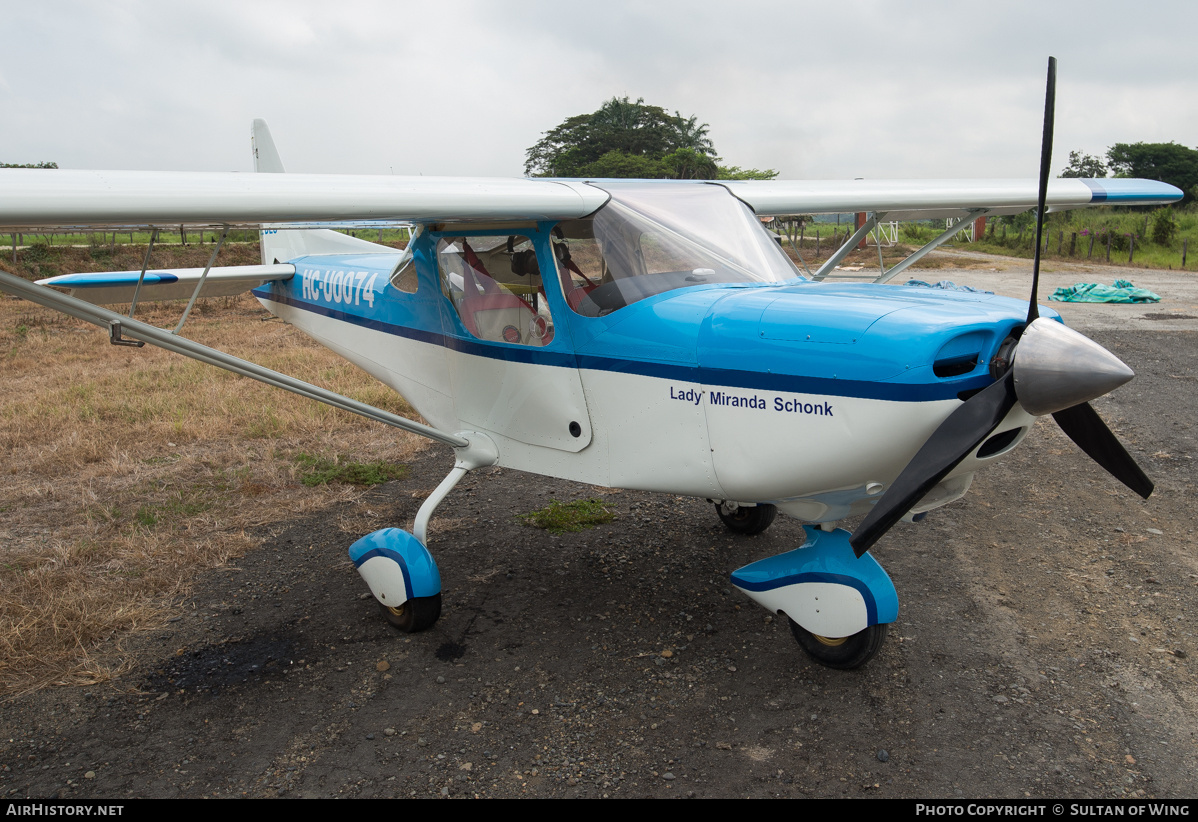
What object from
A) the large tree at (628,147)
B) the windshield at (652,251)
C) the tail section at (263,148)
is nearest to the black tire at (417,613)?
the windshield at (652,251)

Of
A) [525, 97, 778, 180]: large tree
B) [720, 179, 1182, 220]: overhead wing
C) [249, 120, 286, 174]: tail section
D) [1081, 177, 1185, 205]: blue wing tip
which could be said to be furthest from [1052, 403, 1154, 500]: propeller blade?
[525, 97, 778, 180]: large tree

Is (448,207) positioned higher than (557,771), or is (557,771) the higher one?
(448,207)

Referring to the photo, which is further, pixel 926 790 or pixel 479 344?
pixel 479 344

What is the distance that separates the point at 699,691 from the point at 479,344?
6.62ft

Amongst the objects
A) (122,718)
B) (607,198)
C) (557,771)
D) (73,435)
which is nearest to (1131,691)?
(557,771)

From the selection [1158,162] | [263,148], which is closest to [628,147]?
[1158,162]

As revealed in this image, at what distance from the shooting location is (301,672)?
3.55 metres

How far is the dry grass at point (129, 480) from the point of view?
3934mm

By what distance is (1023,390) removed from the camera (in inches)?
96.3

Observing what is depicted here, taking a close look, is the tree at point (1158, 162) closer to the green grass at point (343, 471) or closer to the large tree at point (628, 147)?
the large tree at point (628, 147)

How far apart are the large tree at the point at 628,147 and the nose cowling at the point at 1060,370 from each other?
46.4 meters

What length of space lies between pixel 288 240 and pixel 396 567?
160 inches

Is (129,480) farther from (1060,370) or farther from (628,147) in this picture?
(628,147)

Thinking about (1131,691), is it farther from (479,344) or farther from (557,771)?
(479,344)
